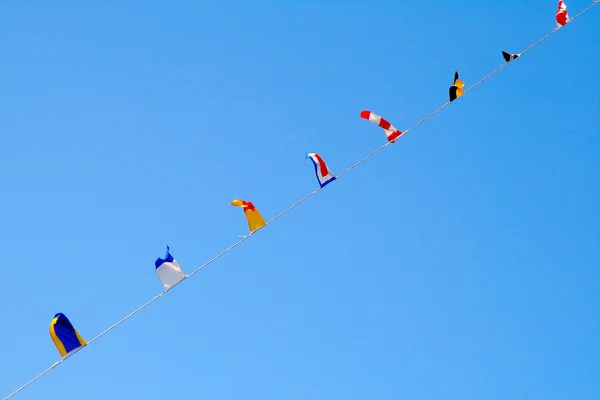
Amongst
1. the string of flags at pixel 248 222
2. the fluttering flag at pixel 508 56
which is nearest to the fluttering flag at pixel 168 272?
the string of flags at pixel 248 222

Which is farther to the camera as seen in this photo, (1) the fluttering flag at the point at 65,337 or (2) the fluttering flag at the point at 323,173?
(2) the fluttering flag at the point at 323,173

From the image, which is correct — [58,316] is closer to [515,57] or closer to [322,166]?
[322,166]

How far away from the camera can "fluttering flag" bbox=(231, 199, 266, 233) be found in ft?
55.0

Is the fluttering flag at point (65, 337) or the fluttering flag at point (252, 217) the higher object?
the fluttering flag at point (252, 217)

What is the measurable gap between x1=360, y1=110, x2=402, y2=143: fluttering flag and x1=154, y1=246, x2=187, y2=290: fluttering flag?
4.79 m

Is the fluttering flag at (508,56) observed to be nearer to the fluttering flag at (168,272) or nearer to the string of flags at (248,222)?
the string of flags at (248,222)

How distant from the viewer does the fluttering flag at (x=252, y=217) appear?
16.8 metres

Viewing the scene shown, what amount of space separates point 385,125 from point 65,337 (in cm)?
728

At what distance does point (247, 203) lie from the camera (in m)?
17.0

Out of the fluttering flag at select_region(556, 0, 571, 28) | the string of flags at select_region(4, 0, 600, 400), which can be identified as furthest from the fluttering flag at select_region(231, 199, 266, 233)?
the fluttering flag at select_region(556, 0, 571, 28)

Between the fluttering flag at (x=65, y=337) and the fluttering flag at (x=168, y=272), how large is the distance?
1784 mm

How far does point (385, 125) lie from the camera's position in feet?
57.6

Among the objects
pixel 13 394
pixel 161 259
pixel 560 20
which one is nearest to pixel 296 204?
pixel 161 259

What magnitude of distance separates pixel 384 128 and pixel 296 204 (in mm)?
2961
